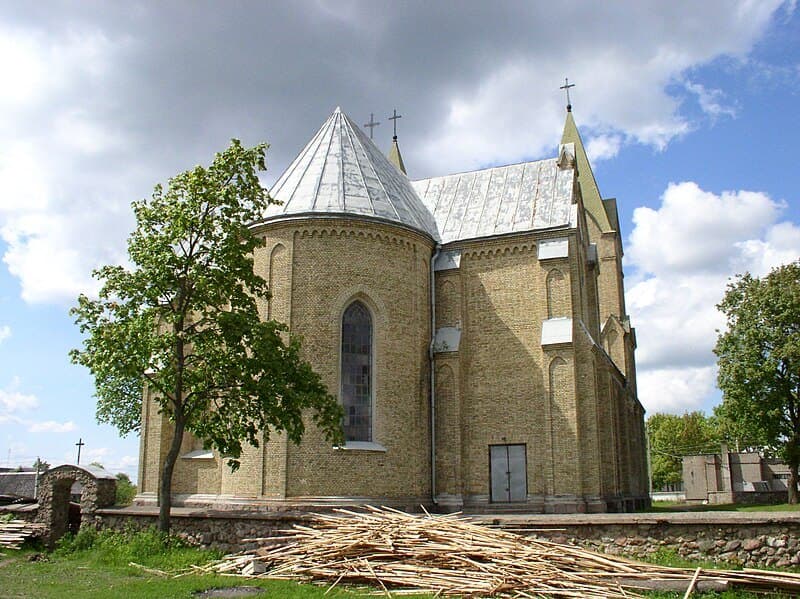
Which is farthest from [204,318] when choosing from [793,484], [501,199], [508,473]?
[793,484]

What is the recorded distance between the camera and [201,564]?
15391 millimetres

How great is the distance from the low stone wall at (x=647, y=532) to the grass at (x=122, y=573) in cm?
36

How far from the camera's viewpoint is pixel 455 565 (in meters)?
12.3

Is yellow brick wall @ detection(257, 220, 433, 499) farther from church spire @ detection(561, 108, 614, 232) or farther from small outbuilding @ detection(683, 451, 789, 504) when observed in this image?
small outbuilding @ detection(683, 451, 789, 504)

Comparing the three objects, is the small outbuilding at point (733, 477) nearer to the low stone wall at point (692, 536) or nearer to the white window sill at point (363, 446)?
the white window sill at point (363, 446)

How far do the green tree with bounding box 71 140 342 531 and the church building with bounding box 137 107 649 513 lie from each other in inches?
162

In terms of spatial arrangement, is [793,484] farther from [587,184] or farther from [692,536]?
[692,536]

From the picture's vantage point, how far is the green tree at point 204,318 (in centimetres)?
1697

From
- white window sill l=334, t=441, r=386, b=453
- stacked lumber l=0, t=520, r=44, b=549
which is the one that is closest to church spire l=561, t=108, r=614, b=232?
white window sill l=334, t=441, r=386, b=453

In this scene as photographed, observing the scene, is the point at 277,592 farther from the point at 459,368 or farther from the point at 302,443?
the point at 459,368

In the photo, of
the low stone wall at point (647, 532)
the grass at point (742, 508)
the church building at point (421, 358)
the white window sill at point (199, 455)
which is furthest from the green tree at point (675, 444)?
the low stone wall at point (647, 532)

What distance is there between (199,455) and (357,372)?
226 inches

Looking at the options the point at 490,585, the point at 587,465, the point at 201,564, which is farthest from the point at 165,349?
the point at 587,465

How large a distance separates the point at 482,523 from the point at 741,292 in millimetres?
28192
